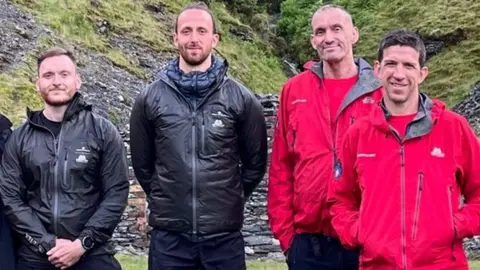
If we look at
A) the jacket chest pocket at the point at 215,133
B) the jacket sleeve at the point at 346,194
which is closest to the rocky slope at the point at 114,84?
the jacket chest pocket at the point at 215,133

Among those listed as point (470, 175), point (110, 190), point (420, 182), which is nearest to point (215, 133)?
point (110, 190)

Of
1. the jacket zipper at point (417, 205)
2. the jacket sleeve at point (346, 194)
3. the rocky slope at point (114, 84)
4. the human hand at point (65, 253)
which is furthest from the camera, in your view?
the rocky slope at point (114, 84)

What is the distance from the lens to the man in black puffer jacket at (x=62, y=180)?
19.1 feet

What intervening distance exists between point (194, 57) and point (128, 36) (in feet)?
72.8

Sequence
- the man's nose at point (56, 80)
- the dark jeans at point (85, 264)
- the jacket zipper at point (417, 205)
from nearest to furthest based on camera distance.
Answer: the jacket zipper at point (417, 205) → the dark jeans at point (85, 264) → the man's nose at point (56, 80)

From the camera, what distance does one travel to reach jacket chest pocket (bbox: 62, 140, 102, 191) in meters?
5.84

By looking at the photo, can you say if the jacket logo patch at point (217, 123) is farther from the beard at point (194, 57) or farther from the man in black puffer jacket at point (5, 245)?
the man in black puffer jacket at point (5, 245)

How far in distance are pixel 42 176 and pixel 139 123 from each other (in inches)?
31.7

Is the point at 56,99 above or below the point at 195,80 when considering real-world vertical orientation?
below

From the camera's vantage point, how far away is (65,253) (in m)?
5.74

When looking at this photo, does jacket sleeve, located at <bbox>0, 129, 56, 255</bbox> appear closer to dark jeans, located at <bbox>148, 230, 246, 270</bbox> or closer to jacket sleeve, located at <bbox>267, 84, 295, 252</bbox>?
dark jeans, located at <bbox>148, 230, 246, 270</bbox>

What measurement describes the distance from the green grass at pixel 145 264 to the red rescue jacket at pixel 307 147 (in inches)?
221

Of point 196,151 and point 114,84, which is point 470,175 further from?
point 114,84

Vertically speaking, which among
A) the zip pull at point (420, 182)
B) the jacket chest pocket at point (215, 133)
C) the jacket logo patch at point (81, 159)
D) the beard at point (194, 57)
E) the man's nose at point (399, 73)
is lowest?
the zip pull at point (420, 182)
